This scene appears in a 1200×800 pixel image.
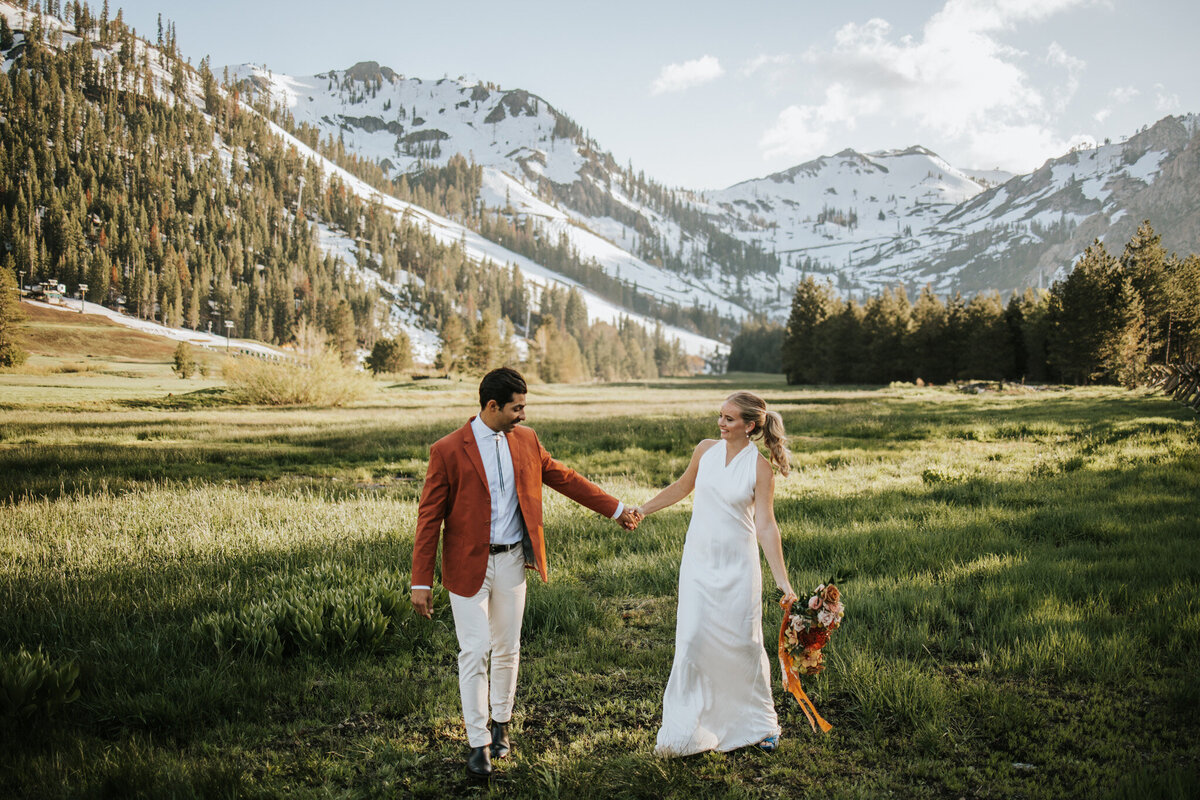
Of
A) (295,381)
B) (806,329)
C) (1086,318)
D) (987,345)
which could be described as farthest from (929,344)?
(295,381)

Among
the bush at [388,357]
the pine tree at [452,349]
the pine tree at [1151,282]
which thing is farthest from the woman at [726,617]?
the pine tree at [452,349]

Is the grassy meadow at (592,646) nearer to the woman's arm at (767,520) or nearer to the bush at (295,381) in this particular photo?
the woman's arm at (767,520)

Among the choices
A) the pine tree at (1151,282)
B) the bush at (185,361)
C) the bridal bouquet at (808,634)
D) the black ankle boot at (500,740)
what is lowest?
the black ankle boot at (500,740)

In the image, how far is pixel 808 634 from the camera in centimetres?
446

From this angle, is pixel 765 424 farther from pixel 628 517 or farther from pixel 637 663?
pixel 637 663

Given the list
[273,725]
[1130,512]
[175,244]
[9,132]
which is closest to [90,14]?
[175,244]

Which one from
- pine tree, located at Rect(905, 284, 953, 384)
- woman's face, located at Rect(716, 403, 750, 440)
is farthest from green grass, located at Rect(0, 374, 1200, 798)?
pine tree, located at Rect(905, 284, 953, 384)

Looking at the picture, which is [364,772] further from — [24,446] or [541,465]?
[24,446]

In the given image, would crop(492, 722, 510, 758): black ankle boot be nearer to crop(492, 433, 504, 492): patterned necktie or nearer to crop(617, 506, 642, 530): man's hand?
crop(492, 433, 504, 492): patterned necktie

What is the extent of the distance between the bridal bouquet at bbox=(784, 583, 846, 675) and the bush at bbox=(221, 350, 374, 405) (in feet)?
115

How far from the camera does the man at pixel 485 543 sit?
411cm

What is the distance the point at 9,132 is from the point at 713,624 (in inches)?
1033

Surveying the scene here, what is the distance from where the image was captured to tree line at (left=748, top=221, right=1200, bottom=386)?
164 feet

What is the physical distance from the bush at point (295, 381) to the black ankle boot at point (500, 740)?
3398cm
